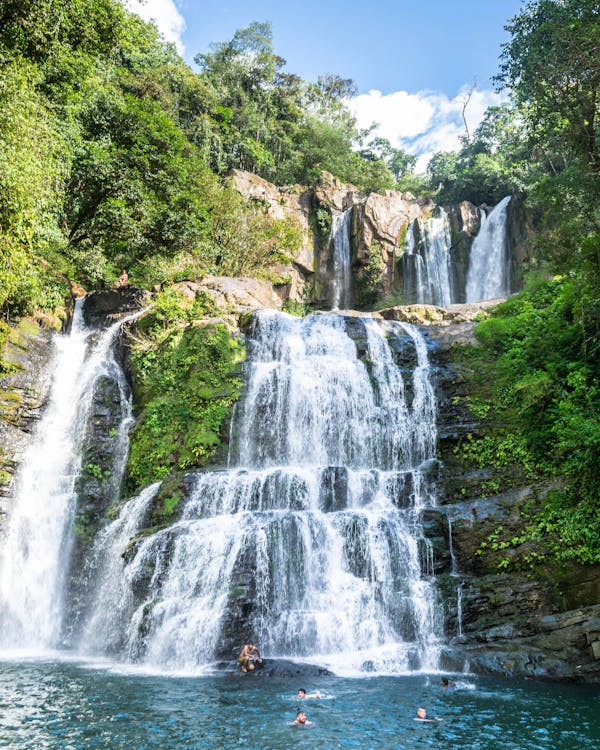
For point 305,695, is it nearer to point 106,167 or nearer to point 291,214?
point 106,167

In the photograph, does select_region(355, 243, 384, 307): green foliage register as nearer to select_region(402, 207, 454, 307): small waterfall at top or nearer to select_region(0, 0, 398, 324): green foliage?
select_region(402, 207, 454, 307): small waterfall at top

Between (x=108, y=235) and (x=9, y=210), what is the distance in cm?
917

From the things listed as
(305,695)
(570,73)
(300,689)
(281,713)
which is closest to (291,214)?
(570,73)

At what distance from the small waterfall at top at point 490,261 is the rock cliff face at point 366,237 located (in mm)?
397

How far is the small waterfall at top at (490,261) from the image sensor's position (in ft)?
103

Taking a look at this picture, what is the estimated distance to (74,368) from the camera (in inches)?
803

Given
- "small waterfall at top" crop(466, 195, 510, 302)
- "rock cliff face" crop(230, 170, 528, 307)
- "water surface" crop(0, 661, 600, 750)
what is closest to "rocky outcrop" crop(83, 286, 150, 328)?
"rock cliff face" crop(230, 170, 528, 307)

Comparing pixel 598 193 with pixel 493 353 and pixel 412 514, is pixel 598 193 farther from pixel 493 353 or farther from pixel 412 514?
pixel 412 514

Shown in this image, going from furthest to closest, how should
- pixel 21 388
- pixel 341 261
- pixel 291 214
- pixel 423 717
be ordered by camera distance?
pixel 291 214, pixel 341 261, pixel 21 388, pixel 423 717

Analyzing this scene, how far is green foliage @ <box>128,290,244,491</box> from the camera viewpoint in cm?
1747

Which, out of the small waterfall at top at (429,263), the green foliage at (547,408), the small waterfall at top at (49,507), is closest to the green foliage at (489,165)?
the small waterfall at top at (429,263)

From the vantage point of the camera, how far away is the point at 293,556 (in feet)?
43.1

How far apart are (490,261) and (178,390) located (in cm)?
2105

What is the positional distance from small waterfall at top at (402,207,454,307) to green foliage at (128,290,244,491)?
628 inches
